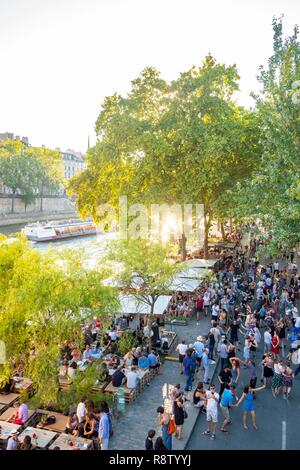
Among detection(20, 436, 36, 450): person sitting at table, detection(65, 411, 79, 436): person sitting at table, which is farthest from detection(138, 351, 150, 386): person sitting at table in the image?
detection(20, 436, 36, 450): person sitting at table

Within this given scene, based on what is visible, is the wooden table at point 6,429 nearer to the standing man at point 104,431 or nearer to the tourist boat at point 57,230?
the standing man at point 104,431

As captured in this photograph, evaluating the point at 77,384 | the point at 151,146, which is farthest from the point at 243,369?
the point at 151,146

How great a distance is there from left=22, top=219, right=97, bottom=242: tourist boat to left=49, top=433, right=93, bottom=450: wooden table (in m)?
48.1

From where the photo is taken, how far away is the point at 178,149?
25766 millimetres

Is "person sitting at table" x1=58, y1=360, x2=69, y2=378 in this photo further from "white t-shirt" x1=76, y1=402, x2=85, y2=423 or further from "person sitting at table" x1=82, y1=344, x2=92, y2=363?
"white t-shirt" x1=76, y1=402, x2=85, y2=423

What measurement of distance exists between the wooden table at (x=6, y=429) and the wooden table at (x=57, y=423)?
623mm

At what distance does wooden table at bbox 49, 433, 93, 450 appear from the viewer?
29.7 feet

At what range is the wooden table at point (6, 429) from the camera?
31.2ft

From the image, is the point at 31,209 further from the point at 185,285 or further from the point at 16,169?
the point at 185,285

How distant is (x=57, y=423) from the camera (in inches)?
408

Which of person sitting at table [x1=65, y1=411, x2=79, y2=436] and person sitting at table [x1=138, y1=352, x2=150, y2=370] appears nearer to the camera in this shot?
person sitting at table [x1=65, y1=411, x2=79, y2=436]

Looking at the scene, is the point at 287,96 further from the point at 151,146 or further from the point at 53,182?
the point at 53,182
